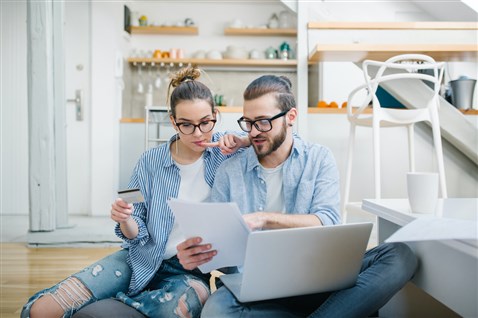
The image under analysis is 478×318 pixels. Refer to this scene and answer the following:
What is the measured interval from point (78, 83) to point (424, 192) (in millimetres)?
4076

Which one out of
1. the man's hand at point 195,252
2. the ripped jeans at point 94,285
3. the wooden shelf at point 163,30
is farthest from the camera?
the wooden shelf at point 163,30

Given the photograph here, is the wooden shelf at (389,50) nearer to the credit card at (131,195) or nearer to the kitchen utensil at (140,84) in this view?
the credit card at (131,195)

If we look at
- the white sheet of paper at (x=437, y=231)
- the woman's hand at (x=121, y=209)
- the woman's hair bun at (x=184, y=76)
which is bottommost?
the woman's hand at (x=121, y=209)

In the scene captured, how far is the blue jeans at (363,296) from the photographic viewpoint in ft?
3.11

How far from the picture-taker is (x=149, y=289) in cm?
135

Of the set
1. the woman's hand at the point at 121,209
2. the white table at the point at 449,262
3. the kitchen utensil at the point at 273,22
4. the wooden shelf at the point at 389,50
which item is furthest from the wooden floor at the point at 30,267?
the kitchen utensil at the point at 273,22

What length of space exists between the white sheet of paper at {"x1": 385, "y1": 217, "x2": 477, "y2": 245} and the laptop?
0.19 meters

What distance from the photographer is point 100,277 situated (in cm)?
133

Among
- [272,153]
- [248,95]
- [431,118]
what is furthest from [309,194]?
[431,118]

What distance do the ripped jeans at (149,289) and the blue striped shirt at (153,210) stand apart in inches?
1.7

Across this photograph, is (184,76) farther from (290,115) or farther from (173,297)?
(173,297)

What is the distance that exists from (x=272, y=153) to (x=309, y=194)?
165 millimetres

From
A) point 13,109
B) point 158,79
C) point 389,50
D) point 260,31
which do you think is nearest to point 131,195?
point 389,50

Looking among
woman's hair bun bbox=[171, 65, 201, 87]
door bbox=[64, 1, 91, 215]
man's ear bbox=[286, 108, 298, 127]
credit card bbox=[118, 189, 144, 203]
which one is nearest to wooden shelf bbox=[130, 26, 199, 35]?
door bbox=[64, 1, 91, 215]
